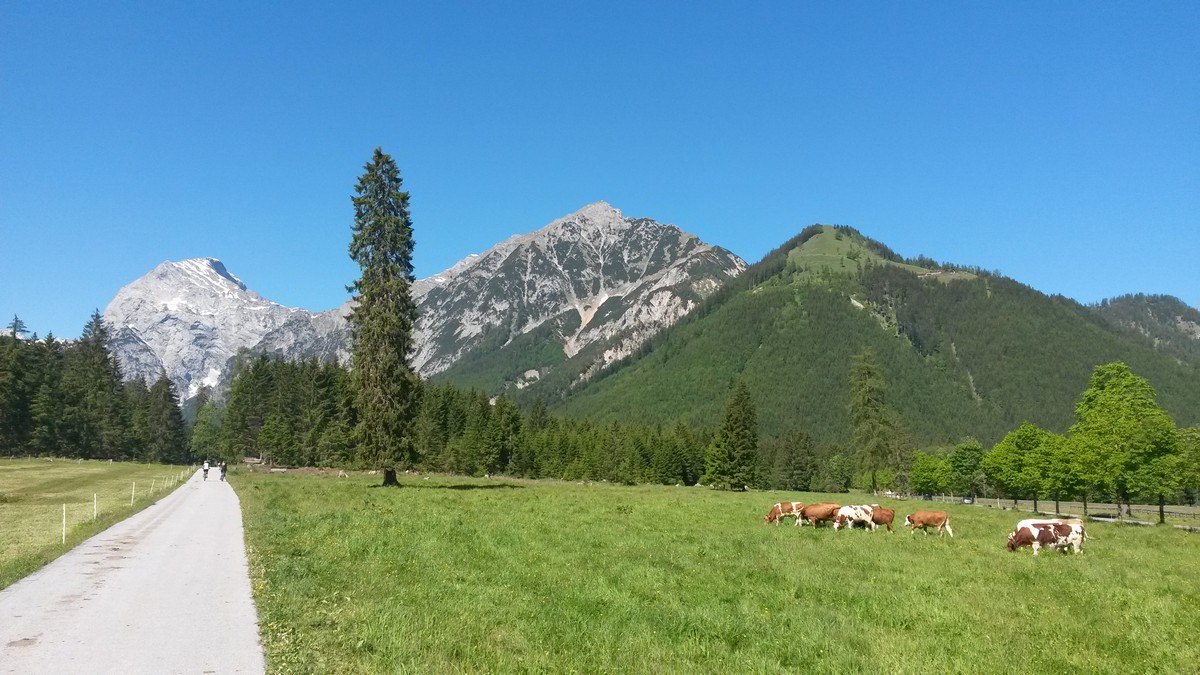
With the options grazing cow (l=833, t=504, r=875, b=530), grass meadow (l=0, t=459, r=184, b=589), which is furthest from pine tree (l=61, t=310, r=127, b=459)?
grazing cow (l=833, t=504, r=875, b=530)

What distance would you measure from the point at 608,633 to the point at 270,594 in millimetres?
8063

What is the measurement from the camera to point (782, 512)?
34.2 metres

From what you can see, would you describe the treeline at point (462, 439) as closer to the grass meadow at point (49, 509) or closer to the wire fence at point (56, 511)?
the grass meadow at point (49, 509)

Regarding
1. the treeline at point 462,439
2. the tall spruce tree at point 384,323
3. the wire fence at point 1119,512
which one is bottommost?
the wire fence at point 1119,512

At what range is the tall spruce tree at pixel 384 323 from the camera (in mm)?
48562

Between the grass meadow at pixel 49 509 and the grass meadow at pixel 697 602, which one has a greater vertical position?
the grass meadow at pixel 697 602

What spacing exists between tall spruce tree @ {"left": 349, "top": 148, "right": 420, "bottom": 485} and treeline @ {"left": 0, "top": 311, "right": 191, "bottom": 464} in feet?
273

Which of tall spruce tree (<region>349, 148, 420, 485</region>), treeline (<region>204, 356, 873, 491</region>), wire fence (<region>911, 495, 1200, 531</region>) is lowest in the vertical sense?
wire fence (<region>911, 495, 1200, 531</region>)

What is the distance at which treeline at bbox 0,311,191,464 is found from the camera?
329ft

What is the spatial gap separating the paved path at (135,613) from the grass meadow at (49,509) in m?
0.88

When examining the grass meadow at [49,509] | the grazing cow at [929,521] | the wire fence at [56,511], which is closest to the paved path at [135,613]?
the grass meadow at [49,509]

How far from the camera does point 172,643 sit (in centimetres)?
1091

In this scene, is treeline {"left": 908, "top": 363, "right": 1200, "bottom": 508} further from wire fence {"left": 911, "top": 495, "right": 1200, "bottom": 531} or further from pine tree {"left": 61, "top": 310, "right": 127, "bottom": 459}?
pine tree {"left": 61, "top": 310, "right": 127, "bottom": 459}

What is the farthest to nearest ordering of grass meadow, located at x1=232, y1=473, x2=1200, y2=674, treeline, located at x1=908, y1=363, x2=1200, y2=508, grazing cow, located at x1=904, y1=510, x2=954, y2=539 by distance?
treeline, located at x1=908, y1=363, x2=1200, y2=508 < grazing cow, located at x1=904, y1=510, x2=954, y2=539 < grass meadow, located at x1=232, y1=473, x2=1200, y2=674
